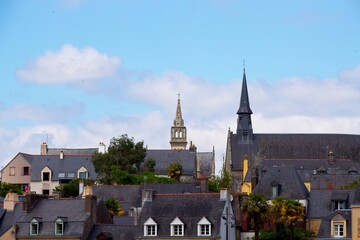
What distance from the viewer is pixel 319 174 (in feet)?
403

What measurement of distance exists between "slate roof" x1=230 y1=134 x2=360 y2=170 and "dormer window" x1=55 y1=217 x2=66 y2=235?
Result: 73428mm

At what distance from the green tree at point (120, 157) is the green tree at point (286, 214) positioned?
4556cm

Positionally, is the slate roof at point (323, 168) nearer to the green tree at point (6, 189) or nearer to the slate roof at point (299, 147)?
the slate roof at point (299, 147)

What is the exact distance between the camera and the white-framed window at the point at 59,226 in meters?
89.0

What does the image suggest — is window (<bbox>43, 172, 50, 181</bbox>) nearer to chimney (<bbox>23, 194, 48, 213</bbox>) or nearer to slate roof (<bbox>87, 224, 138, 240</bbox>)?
chimney (<bbox>23, 194, 48, 213</bbox>)

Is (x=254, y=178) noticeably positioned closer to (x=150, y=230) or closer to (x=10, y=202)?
(x=10, y=202)

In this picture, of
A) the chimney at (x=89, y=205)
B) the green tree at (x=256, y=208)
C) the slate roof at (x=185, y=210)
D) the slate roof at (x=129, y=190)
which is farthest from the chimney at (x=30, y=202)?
the slate roof at (x=129, y=190)

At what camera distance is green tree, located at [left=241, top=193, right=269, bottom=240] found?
95938 mm

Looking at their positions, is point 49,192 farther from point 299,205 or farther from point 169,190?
point 299,205

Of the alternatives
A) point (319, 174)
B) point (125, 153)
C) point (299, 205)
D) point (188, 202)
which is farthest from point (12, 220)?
point (125, 153)

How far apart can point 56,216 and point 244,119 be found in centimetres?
8589

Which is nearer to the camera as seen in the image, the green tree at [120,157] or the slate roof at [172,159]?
the green tree at [120,157]

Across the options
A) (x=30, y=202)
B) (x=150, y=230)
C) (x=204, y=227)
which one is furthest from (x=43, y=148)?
(x=204, y=227)

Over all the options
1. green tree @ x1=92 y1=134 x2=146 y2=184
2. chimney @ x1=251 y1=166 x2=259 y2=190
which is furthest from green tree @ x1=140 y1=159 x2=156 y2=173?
chimney @ x1=251 y1=166 x2=259 y2=190
